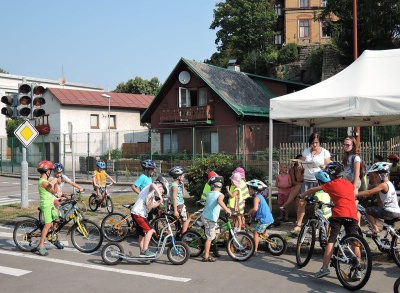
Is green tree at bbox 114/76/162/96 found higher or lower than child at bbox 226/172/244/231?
higher

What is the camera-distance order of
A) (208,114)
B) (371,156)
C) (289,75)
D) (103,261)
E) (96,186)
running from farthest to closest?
(289,75) → (208,114) → (371,156) → (96,186) → (103,261)

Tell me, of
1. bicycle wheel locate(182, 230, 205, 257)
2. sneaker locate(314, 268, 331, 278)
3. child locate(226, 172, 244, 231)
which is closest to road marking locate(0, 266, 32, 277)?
bicycle wheel locate(182, 230, 205, 257)

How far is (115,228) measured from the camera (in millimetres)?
9273

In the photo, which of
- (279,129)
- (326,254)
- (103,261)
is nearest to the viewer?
(326,254)

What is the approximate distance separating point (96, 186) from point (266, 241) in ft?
24.1

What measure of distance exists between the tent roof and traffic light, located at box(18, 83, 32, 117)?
7.47 meters

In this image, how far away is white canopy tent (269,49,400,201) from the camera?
8880 mm

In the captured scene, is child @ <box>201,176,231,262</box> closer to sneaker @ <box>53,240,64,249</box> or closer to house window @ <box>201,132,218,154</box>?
sneaker @ <box>53,240,64,249</box>

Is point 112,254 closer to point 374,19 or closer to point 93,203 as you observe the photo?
point 93,203

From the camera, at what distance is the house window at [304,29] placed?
51656 millimetres

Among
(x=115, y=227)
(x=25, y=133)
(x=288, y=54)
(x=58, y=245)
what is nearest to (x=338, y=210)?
(x=115, y=227)

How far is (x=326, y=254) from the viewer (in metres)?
6.21

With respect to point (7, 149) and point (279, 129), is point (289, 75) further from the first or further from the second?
point (7, 149)

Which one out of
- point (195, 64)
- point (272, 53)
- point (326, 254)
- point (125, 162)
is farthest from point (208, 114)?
point (326, 254)
